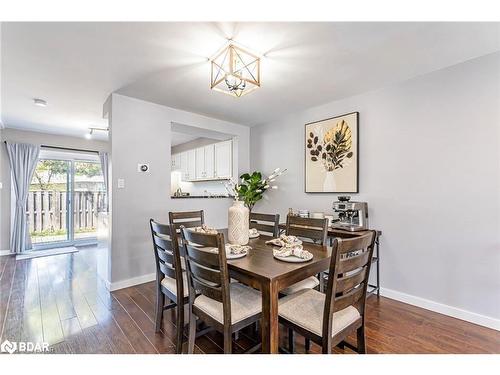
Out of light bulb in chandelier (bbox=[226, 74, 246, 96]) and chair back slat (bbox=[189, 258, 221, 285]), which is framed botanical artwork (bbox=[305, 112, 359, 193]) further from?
chair back slat (bbox=[189, 258, 221, 285])

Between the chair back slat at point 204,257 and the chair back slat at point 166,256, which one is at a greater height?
the chair back slat at point 204,257

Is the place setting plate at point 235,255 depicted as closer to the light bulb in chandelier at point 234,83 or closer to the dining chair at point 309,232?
the dining chair at point 309,232

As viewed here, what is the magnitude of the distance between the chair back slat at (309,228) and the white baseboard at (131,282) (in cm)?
207

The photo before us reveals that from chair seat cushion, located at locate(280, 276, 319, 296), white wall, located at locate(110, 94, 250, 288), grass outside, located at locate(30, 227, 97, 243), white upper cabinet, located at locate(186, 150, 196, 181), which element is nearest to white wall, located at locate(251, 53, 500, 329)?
chair seat cushion, located at locate(280, 276, 319, 296)

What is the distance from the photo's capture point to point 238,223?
1975mm

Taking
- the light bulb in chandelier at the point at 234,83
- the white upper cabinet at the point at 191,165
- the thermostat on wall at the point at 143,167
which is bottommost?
the thermostat on wall at the point at 143,167

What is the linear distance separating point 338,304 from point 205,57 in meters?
2.15

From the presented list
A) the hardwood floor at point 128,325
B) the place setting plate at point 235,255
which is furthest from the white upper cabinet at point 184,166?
the place setting plate at point 235,255

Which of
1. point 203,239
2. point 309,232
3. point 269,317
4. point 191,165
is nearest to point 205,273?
point 203,239

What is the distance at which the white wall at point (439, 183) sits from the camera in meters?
2.12

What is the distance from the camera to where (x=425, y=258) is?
2.47 m

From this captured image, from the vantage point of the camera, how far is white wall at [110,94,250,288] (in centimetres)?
297

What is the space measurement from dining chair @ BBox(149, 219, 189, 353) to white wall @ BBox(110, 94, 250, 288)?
1.25m
